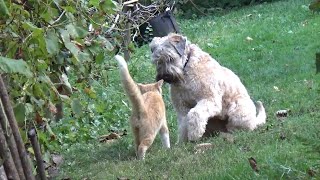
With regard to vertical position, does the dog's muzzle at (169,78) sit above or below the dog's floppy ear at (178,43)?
below

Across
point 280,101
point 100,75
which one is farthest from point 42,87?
point 280,101

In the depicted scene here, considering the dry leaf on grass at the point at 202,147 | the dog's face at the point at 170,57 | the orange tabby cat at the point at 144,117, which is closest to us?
the dry leaf on grass at the point at 202,147

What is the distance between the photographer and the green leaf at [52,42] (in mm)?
4035

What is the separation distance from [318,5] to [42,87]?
2.02m

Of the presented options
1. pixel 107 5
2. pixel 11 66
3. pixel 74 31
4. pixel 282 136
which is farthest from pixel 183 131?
pixel 11 66

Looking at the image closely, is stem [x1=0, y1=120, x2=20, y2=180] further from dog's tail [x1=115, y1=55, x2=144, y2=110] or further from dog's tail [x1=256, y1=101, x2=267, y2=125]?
dog's tail [x1=256, y1=101, x2=267, y2=125]

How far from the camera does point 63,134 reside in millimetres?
8852

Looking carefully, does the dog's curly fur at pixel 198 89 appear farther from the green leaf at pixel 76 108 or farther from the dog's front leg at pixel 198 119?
the green leaf at pixel 76 108

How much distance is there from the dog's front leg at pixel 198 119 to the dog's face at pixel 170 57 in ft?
1.41

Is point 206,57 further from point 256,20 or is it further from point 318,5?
point 256,20

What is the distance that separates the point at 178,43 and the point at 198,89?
559 millimetres

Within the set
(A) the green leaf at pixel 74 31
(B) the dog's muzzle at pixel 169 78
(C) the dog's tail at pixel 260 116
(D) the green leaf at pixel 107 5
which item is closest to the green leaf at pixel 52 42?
(A) the green leaf at pixel 74 31

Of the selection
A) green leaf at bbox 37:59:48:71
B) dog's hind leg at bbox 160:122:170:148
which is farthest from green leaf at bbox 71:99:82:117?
dog's hind leg at bbox 160:122:170:148

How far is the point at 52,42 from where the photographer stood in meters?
4.08
